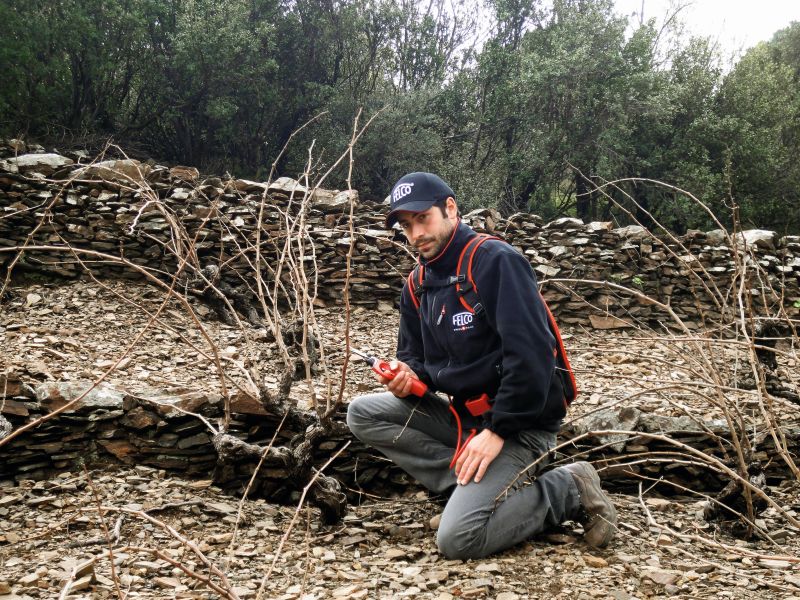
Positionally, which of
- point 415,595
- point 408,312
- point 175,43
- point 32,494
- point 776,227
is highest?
point 175,43

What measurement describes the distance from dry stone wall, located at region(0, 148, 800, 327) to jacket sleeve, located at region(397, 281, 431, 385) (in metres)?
3.29

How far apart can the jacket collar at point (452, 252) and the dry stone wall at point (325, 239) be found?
3558 millimetres

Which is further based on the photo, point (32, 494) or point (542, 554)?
point (32, 494)

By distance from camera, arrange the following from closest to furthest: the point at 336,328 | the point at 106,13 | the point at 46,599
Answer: the point at 46,599, the point at 336,328, the point at 106,13

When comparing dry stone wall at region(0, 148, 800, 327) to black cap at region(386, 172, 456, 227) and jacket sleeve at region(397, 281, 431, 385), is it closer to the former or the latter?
jacket sleeve at region(397, 281, 431, 385)

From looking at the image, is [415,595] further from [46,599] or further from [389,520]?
[46,599]

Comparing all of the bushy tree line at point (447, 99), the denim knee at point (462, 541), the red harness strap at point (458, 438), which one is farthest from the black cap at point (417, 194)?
the bushy tree line at point (447, 99)

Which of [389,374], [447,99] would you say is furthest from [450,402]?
[447,99]

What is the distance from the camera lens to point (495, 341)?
2.79 metres

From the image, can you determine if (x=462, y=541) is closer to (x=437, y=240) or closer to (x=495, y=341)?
(x=495, y=341)

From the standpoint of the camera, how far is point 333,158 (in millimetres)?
14188

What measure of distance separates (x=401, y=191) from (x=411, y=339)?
31.0 inches

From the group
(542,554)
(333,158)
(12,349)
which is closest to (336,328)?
(12,349)

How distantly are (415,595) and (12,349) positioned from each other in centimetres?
412
